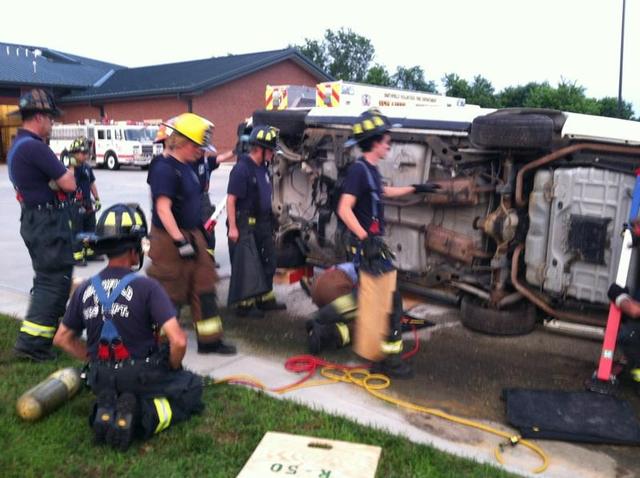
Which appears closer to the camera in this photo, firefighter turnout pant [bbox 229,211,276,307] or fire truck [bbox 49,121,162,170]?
firefighter turnout pant [bbox 229,211,276,307]

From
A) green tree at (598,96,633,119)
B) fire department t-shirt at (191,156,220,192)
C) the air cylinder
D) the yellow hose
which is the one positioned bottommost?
the yellow hose

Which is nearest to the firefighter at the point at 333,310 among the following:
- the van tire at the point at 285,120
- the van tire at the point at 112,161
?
the van tire at the point at 285,120

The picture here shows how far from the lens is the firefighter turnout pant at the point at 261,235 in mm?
5441

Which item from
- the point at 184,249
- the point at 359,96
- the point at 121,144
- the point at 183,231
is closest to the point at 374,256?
the point at 184,249

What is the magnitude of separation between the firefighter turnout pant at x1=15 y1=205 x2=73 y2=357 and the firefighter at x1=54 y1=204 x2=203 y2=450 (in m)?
1.19

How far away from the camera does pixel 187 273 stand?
4.51 m

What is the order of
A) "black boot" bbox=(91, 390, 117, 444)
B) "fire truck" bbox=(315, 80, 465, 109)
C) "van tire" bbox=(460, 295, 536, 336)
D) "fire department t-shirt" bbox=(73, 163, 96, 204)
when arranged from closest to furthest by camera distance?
"black boot" bbox=(91, 390, 117, 444) < "van tire" bbox=(460, 295, 536, 336) < "fire department t-shirt" bbox=(73, 163, 96, 204) < "fire truck" bbox=(315, 80, 465, 109)

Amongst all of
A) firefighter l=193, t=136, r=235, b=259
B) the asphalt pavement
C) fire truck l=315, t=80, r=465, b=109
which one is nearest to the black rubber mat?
the asphalt pavement

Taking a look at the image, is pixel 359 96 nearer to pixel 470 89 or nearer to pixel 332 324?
pixel 332 324

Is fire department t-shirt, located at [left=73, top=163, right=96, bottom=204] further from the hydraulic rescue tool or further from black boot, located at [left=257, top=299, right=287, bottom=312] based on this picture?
the hydraulic rescue tool

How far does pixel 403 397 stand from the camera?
404 cm

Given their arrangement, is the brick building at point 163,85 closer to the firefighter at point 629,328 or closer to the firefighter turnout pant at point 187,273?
the firefighter turnout pant at point 187,273

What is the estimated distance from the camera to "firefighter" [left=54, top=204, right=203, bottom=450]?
3.12 m

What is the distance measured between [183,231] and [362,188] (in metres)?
1.38
